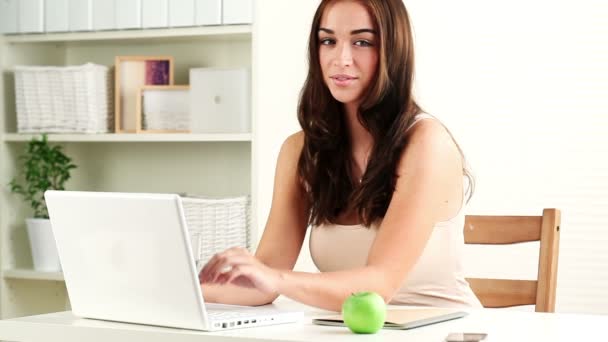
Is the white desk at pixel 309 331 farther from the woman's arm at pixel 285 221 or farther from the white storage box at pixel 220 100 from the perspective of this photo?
the white storage box at pixel 220 100

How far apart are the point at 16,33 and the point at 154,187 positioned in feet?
2.26

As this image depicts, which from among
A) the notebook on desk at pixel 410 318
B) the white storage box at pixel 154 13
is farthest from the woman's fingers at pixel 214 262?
the white storage box at pixel 154 13

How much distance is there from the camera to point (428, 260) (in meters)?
1.91

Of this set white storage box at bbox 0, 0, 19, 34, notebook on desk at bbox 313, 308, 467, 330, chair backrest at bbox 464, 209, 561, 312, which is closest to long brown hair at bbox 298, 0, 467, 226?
chair backrest at bbox 464, 209, 561, 312

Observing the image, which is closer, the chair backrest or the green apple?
the green apple

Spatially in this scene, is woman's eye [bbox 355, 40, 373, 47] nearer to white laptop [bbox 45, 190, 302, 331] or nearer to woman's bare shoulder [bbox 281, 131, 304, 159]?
woman's bare shoulder [bbox 281, 131, 304, 159]

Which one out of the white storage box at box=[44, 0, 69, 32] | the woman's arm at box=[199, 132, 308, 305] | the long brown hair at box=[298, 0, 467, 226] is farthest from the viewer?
the white storage box at box=[44, 0, 69, 32]

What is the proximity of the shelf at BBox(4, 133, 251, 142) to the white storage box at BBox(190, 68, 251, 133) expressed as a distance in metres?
0.05

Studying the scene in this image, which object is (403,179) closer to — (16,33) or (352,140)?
(352,140)

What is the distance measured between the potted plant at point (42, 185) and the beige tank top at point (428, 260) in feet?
4.98

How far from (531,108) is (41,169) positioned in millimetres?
1603

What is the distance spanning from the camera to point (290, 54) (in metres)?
2.93

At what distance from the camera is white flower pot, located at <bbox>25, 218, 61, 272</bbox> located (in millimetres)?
3199

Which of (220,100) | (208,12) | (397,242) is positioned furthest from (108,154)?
(397,242)
